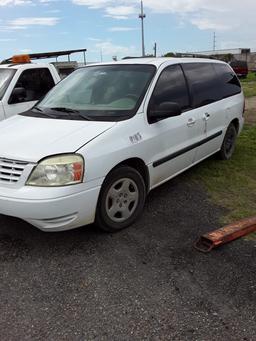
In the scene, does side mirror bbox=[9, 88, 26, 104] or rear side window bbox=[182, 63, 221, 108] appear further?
side mirror bbox=[9, 88, 26, 104]

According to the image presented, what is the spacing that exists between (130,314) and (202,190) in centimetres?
265

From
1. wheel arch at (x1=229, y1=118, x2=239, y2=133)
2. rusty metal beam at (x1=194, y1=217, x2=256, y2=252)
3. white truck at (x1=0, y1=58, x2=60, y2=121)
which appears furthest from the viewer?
white truck at (x1=0, y1=58, x2=60, y2=121)

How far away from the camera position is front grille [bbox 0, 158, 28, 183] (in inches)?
134

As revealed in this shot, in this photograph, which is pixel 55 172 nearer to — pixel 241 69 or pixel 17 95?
pixel 17 95

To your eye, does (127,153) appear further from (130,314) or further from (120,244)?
(130,314)

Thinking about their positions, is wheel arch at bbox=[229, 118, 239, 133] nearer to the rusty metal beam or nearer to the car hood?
the rusty metal beam

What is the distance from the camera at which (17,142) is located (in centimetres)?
367

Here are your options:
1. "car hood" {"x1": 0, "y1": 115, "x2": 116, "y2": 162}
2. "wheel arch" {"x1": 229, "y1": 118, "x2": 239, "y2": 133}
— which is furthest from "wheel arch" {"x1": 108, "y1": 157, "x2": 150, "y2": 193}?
"wheel arch" {"x1": 229, "y1": 118, "x2": 239, "y2": 133}

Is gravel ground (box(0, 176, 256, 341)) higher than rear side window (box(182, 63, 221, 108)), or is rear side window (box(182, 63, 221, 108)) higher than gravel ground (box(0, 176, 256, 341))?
rear side window (box(182, 63, 221, 108))

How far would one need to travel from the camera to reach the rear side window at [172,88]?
4.45 meters

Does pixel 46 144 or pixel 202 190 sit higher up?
pixel 46 144

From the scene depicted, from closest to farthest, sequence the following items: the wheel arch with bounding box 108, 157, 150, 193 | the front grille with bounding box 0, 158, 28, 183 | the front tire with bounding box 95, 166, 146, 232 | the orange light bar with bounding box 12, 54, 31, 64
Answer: the front grille with bounding box 0, 158, 28, 183 → the front tire with bounding box 95, 166, 146, 232 → the wheel arch with bounding box 108, 157, 150, 193 → the orange light bar with bounding box 12, 54, 31, 64

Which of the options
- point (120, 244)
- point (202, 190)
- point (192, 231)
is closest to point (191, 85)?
point (202, 190)

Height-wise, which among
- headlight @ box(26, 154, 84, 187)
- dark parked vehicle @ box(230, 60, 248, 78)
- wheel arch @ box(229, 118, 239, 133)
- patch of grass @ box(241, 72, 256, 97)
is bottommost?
dark parked vehicle @ box(230, 60, 248, 78)
